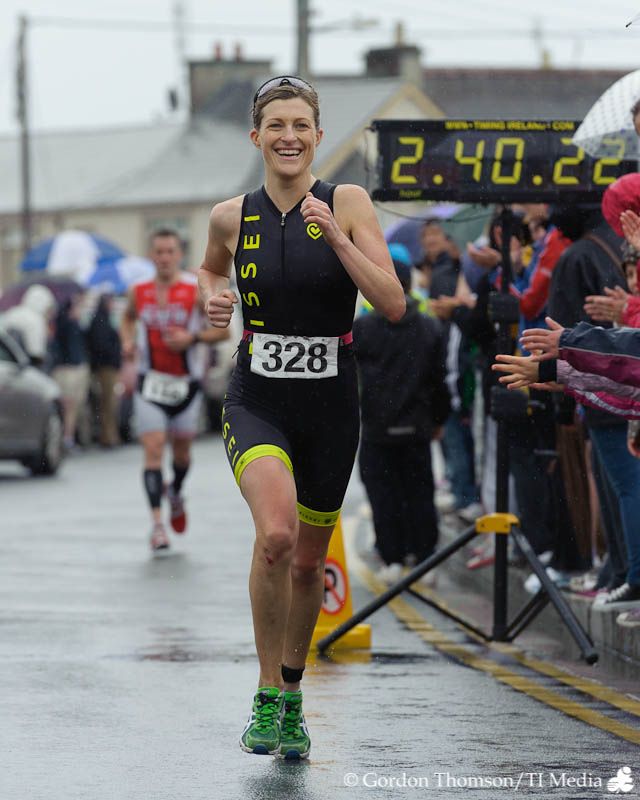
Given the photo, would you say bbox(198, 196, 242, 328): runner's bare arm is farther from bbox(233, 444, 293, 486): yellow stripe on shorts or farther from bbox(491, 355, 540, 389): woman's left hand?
bbox(491, 355, 540, 389): woman's left hand

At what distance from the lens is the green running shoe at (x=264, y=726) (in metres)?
6.80

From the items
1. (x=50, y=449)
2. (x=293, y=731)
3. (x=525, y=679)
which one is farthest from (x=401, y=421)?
(x=50, y=449)

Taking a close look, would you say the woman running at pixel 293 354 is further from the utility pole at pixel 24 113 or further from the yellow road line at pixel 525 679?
the utility pole at pixel 24 113

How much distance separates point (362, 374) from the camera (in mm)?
12891

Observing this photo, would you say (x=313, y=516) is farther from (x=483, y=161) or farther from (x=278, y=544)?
(x=483, y=161)

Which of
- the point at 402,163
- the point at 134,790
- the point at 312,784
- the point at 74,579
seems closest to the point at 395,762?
the point at 312,784

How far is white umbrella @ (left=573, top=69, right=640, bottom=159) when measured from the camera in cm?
924

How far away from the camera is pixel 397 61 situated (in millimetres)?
60188

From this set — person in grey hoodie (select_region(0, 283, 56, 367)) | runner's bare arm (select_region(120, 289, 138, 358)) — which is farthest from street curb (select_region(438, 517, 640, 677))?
person in grey hoodie (select_region(0, 283, 56, 367))

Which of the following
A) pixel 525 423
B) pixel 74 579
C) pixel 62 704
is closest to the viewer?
pixel 62 704

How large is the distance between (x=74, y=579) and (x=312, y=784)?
6488 mm

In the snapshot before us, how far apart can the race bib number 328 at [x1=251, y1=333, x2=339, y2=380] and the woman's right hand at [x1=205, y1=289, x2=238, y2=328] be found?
15cm

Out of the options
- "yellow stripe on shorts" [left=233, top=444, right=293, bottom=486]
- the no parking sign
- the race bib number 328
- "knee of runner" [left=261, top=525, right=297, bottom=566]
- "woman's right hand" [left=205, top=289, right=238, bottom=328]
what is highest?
"woman's right hand" [left=205, top=289, right=238, bottom=328]

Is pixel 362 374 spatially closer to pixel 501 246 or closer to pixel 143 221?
pixel 501 246
